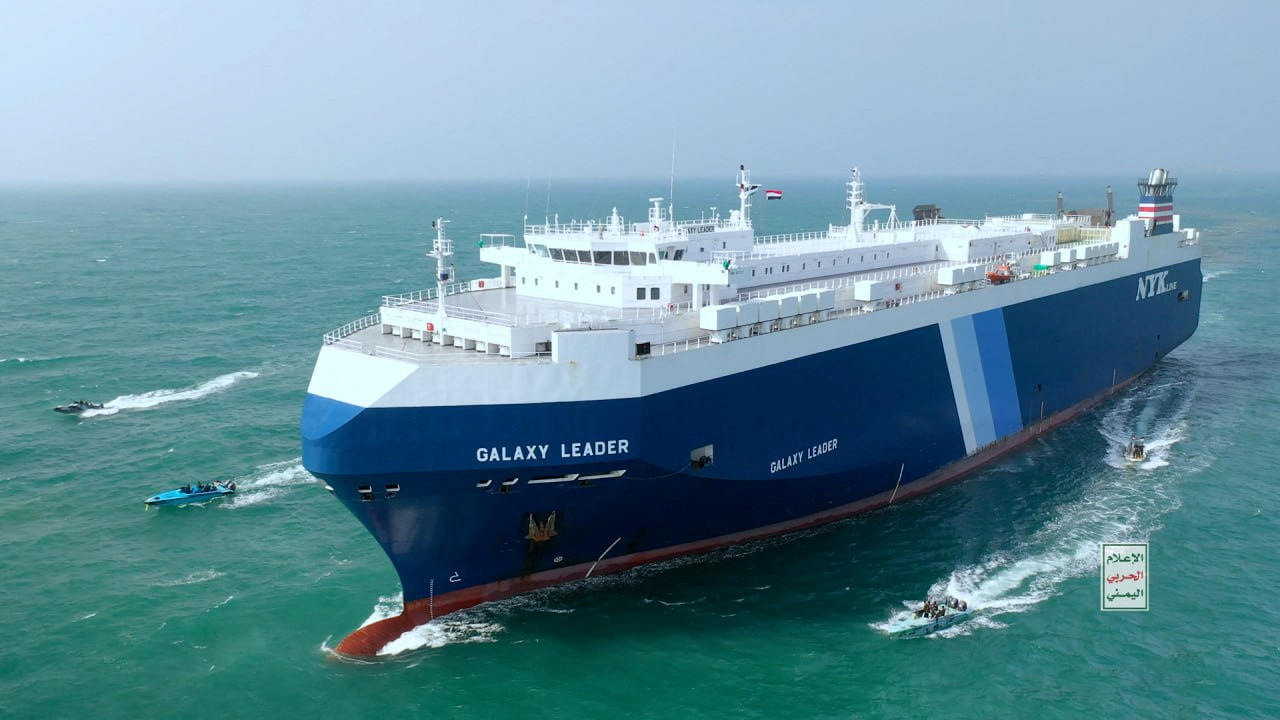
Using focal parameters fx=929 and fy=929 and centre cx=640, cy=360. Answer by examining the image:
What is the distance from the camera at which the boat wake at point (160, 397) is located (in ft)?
125

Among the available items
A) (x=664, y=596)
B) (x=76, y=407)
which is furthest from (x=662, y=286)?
(x=76, y=407)

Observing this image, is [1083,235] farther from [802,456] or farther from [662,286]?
[662,286]

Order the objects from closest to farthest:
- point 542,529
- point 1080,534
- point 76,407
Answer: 1. point 542,529
2. point 1080,534
3. point 76,407

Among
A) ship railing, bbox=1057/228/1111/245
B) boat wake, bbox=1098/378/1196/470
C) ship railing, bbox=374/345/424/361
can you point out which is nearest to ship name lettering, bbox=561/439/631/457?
ship railing, bbox=374/345/424/361

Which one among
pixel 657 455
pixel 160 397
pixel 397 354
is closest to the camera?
pixel 397 354

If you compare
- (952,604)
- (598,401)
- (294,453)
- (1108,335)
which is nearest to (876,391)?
(952,604)

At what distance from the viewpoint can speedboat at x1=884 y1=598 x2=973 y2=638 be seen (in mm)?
20859

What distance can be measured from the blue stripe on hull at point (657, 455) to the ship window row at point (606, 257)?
15.2 ft

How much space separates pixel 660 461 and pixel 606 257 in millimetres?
6972

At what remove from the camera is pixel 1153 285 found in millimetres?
41250

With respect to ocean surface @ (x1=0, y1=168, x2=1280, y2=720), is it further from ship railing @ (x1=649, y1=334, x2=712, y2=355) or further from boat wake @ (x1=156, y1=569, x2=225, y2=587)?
ship railing @ (x1=649, y1=334, x2=712, y2=355)

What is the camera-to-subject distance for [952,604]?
845 inches

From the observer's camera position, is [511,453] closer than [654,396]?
Yes
